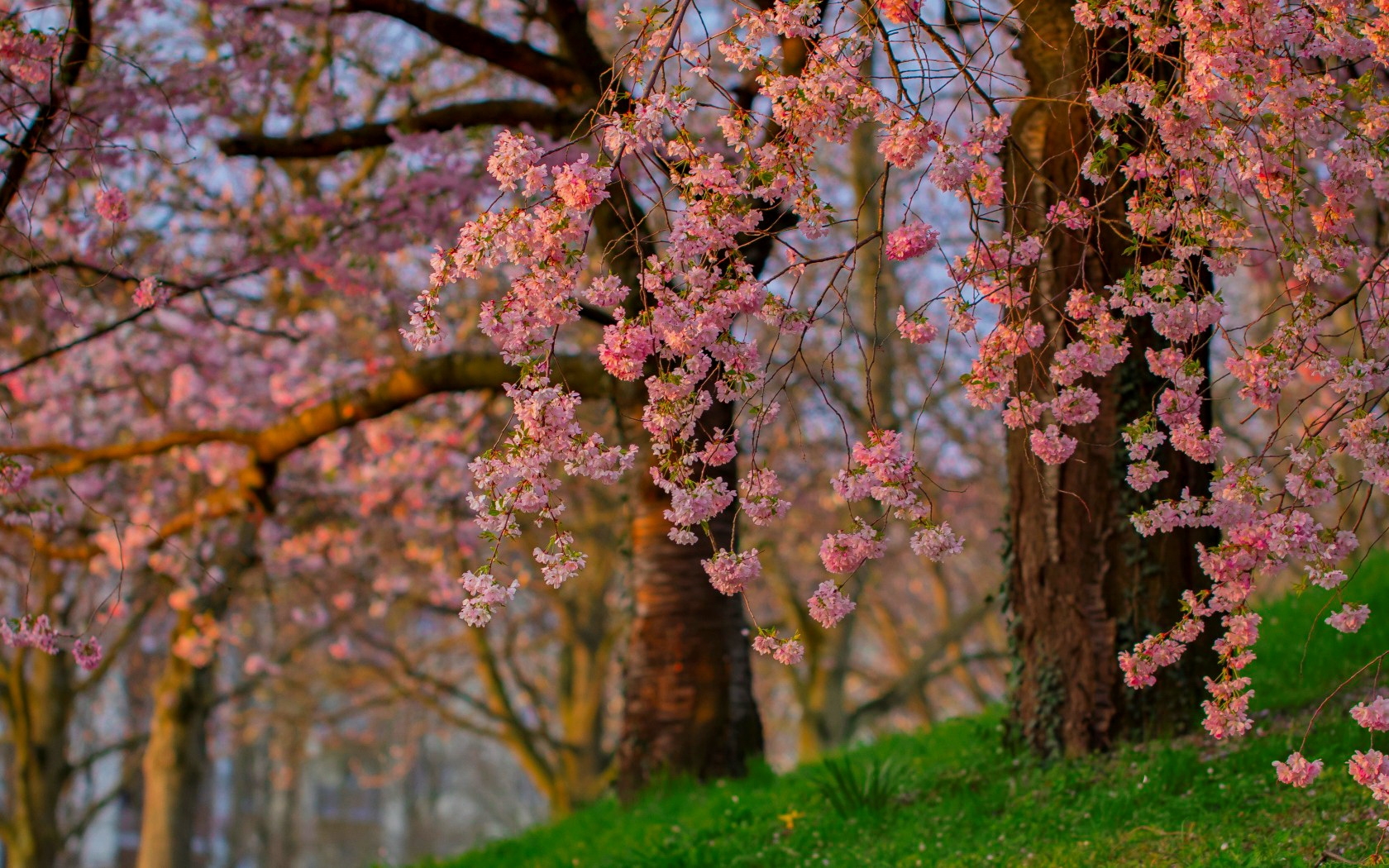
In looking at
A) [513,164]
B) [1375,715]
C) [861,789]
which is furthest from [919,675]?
[513,164]

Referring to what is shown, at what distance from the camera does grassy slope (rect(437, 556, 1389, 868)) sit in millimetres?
4512

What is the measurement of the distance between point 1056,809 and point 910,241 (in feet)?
9.14

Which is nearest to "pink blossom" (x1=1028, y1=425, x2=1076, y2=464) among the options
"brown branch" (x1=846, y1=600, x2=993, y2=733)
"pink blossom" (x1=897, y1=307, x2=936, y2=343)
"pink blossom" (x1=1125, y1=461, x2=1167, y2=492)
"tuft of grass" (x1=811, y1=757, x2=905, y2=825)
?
"pink blossom" (x1=1125, y1=461, x2=1167, y2=492)

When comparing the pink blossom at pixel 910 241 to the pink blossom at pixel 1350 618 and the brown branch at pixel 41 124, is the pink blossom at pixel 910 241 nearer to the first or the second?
the pink blossom at pixel 1350 618

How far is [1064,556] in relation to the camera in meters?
5.54

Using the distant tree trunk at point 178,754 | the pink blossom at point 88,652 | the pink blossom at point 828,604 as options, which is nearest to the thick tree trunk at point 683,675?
the pink blossom at point 88,652

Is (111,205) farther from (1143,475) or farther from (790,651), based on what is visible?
(1143,475)

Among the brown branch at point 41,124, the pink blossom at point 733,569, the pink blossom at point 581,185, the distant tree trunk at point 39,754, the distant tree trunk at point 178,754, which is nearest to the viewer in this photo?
the pink blossom at point 581,185

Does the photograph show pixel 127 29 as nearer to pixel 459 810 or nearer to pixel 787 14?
pixel 787 14

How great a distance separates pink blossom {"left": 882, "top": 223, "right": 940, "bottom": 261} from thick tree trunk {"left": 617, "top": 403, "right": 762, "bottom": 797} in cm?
319

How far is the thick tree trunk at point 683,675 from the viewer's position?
268 inches

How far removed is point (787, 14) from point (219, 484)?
10.7m

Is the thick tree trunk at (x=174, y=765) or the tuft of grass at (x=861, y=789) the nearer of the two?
the tuft of grass at (x=861, y=789)

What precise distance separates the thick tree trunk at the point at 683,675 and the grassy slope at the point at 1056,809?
22 centimetres
